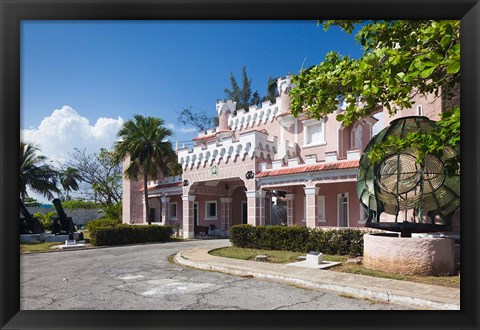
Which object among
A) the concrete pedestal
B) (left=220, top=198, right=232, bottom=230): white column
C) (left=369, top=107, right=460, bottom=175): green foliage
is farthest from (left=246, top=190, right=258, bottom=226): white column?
(left=369, top=107, right=460, bottom=175): green foliage

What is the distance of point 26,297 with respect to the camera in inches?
321

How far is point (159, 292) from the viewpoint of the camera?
815cm

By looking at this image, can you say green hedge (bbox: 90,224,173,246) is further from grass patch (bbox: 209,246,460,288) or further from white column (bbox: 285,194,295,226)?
white column (bbox: 285,194,295,226)

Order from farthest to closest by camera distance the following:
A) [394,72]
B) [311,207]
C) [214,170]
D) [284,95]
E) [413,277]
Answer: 1. [214,170]
2. [284,95]
3. [311,207]
4. [413,277]
5. [394,72]

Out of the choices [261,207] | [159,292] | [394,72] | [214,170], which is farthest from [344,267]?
[214,170]

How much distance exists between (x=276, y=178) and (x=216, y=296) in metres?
11.5

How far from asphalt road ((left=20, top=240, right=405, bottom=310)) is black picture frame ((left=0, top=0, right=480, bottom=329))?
3.15 ft

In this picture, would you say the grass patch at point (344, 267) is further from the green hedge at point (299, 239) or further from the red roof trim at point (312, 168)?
the red roof trim at point (312, 168)

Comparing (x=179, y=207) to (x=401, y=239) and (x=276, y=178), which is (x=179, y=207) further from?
(x=401, y=239)

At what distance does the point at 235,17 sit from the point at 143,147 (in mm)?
21051

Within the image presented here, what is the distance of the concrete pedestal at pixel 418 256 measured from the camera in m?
9.14

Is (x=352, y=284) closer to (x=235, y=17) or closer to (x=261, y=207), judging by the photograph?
(x=235, y=17)

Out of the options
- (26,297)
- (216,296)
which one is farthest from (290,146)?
(26,297)

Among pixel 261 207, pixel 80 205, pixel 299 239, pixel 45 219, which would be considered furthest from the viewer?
pixel 80 205
